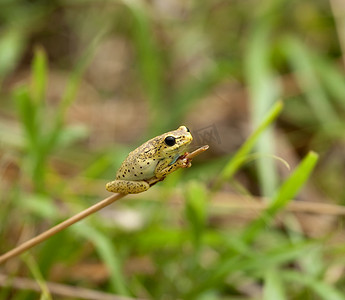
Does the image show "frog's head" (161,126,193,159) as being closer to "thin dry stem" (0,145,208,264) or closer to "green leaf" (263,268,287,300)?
"thin dry stem" (0,145,208,264)

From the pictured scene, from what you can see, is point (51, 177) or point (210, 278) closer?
point (210, 278)

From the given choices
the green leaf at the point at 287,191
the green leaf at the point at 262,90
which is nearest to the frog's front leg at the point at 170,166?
the green leaf at the point at 287,191

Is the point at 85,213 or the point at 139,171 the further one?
the point at 139,171

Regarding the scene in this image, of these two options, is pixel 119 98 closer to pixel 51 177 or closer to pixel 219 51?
pixel 219 51

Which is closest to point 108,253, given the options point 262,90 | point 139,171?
point 139,171

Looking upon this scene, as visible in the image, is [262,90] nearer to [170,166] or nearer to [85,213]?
[170,166]

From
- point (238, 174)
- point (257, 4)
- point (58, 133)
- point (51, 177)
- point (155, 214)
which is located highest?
point (257, 4)

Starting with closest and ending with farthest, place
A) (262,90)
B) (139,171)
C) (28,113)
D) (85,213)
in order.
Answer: (85,213) < (139,171) < (28,113) < (262,90)

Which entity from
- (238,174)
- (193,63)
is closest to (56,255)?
(238,174)
